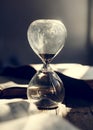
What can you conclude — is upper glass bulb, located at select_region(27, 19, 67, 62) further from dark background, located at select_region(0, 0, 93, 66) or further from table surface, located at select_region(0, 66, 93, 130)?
dark background, located at select_region(0, 0, 93, 66)

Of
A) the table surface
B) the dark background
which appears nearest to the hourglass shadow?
the table surface

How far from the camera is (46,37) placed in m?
0.69

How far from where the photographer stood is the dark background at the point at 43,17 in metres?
1.18

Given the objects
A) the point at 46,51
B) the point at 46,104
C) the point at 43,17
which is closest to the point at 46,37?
the point at 46,51

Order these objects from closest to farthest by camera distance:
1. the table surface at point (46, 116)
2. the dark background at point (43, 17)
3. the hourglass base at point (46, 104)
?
the table surface at point (46, 116)
the hourglass base at point (46, 104)
the dark background at point (43, 17)

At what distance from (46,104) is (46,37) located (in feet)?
0.42

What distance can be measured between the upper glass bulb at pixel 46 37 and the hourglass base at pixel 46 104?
8cm

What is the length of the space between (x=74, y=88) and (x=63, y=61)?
548 mm

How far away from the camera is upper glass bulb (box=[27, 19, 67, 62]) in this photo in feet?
2.26

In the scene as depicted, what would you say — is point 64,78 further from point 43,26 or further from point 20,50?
point 20,50

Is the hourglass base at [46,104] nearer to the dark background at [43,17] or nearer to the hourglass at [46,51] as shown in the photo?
the hourglass at [46,51]

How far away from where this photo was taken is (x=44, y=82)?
70cm

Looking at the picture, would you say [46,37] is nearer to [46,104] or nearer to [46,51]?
[46,51]

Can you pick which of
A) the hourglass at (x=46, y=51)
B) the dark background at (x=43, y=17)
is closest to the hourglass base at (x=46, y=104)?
the hourglass at (x=46, y=51)
